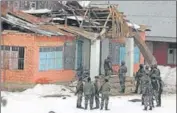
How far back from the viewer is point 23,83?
21938mm

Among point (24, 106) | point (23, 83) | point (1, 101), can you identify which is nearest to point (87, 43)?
point (23, 83)

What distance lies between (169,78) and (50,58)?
9949mm

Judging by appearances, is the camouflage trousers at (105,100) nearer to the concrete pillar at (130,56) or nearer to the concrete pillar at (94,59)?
the concrete pillar at (94,59)

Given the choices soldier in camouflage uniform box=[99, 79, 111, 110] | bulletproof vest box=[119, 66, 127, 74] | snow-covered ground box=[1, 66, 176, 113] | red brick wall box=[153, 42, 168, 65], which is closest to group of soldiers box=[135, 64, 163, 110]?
snow-covered ground box=[1, 66, 176, 113]

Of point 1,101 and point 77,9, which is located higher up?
point 77,9

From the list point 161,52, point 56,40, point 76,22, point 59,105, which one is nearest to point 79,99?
point 59,105

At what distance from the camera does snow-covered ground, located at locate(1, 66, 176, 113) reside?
16922 millimetres

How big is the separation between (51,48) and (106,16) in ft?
12.3

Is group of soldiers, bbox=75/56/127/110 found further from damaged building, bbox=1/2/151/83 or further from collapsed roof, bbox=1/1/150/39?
collapsed roof, bbox=1/1/150/39

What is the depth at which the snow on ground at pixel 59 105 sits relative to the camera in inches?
661

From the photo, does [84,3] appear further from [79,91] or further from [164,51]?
[79,91]

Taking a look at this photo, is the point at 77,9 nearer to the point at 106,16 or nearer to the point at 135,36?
the point at 106,16

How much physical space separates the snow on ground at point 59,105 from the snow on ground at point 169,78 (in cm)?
437

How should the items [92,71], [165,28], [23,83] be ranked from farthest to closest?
[165,28] → [92,71] → [23,83]
